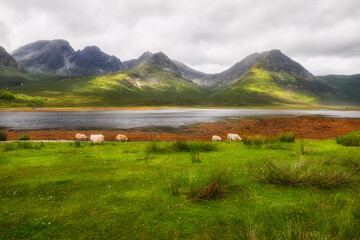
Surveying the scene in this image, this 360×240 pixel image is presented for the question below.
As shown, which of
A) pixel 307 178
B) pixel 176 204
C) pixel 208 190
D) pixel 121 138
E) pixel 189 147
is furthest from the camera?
pixel 121 138

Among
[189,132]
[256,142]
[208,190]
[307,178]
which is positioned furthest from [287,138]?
[189,132]

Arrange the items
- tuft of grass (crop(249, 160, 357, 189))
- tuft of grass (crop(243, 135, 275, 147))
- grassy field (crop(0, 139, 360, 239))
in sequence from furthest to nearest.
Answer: tuft of grass (crop(243, 135, 275, 147)) < tuft of grass (crop(249, 160, 357, 189)) < grassy field (crop(0, 139, 360, 239))

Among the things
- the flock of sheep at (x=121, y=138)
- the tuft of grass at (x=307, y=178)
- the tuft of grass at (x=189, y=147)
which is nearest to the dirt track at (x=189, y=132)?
the flock of sheep at (x=121, y=138)

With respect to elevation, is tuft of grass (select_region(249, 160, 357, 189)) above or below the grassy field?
above

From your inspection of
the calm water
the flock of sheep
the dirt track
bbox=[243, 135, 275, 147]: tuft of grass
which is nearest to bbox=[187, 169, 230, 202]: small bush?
bbox=[243, 135, 275, 147]: tuft of grass

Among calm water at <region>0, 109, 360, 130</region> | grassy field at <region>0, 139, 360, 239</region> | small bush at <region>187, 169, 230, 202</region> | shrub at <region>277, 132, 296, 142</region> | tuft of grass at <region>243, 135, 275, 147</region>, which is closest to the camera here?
grassy field at <region>0, 139, 360, 239</region>

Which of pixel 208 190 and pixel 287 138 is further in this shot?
pixel 287 138

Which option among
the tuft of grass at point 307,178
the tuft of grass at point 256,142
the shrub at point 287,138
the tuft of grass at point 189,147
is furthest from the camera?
the shrub at point 287,138

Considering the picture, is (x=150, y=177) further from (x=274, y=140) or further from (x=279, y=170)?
(x=274, y=140)

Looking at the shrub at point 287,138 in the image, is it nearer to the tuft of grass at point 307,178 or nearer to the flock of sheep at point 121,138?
the flock of sheep at point 121,138

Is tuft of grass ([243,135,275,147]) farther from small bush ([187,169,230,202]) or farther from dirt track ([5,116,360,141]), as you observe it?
small bush ([187,169,230,202])

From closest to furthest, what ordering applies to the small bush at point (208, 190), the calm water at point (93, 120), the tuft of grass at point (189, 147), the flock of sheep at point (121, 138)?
1. the small bush at point (208, 190)
2. the tuft of grass at point (189, 147)
3. the flock of sheep at point (121, 138)
4. the calm water at point (93, 120)

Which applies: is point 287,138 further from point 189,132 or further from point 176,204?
point 189,132

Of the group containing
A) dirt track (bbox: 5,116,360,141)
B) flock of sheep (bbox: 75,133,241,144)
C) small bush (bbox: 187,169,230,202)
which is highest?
small bush (bbox: 187,169,230,202)
